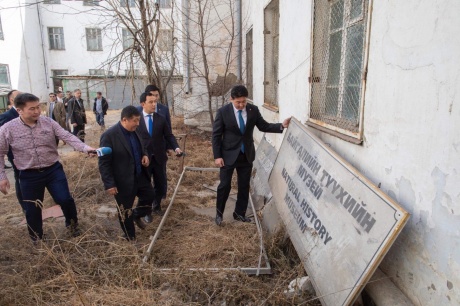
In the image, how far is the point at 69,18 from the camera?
24.7 metres

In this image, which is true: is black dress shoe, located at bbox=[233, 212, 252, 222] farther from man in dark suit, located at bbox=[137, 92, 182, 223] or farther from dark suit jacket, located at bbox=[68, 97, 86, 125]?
dark suit jacket, located at bbox=[68, 97, 86, 125]

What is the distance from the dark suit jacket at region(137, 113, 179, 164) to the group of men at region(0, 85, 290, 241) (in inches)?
0.5

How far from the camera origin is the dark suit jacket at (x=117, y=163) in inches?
124

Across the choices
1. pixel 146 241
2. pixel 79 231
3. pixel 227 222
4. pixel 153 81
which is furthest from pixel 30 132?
pixel 153 81

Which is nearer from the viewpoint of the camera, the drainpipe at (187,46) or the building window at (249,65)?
the building window at (249,65)

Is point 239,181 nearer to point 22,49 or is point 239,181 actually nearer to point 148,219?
point 148,219

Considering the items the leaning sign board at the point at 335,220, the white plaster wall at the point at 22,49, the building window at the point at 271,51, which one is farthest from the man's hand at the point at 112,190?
the white plaster wall at the point at 22,49

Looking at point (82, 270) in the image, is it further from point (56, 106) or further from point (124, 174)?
point (56, 106)

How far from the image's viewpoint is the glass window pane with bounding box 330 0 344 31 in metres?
3.04

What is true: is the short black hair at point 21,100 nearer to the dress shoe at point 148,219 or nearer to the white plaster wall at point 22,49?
the dress shoe at point 148,219

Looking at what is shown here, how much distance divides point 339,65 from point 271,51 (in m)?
3.21

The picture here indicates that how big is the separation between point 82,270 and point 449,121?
3.11 m

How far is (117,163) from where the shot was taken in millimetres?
3240

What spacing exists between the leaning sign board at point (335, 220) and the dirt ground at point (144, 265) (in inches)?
12.5
